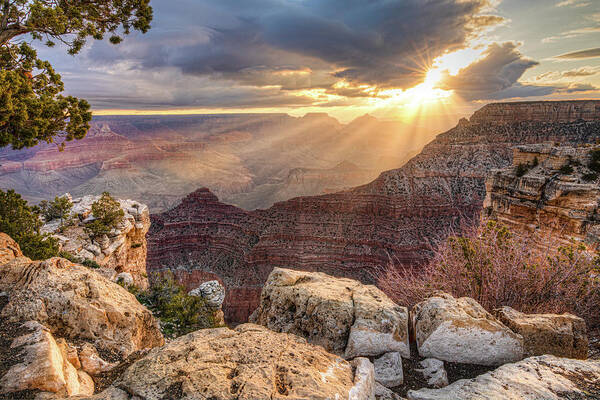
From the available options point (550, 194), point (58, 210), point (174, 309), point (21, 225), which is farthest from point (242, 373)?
point (58, 210)

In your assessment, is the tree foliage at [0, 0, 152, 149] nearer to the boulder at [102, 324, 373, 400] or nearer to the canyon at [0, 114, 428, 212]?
the boulder at [102, 324, 373, 400]

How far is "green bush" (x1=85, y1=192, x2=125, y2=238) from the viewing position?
13.4 meters

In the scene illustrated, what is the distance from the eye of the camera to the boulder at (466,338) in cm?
429

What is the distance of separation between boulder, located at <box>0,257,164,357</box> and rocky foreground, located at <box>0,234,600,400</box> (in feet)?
0.05

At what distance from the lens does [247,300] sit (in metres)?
36.0

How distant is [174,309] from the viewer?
10.4 meters

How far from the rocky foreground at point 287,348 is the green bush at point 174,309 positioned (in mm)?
4784

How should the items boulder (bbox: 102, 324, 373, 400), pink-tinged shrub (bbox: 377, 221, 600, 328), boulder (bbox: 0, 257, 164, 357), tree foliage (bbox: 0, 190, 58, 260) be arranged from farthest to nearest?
1. tree foliage (bbox: 0, 190, 58, 260)
2. pink-tinged shrub (bbox: 377, 221, 600, 328)
3. boulder (bbox: 0, 257, 164, 357)
4. boulder (bbox: 102, 324, 373, 400)

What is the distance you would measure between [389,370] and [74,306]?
15.3 feet

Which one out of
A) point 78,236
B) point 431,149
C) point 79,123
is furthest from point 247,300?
point 431,149

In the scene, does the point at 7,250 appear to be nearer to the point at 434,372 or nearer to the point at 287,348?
the point at 287,348

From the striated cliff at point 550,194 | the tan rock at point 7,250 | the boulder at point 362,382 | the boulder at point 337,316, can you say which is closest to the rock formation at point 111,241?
the tan rock at point 7,250

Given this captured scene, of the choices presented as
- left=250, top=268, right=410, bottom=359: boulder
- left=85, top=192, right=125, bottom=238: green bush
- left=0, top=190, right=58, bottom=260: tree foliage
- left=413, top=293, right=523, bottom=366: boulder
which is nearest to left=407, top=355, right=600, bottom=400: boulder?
left=413, top=293, right=523, bottom=366: boulder

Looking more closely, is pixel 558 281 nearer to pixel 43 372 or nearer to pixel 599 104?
pixel 43 372
